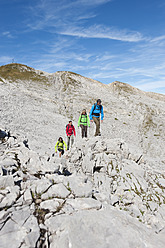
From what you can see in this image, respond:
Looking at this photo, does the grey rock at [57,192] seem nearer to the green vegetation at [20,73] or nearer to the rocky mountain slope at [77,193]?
the rocky mountain slope at [77,193]

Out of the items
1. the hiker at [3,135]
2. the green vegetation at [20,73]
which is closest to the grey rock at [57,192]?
the hiker at [3,135]

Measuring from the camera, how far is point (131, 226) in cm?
461

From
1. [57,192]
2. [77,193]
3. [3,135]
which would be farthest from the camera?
[3,135]

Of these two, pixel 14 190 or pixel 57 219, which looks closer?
pixel 57 219

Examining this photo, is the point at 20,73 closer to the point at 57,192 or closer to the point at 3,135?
the point at 3,135

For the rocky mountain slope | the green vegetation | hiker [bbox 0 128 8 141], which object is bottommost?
the rocky mountain slope

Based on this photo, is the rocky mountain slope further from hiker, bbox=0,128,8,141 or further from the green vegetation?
the green vegetation

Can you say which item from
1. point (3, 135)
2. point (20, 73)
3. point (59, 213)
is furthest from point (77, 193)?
point (20, 73)

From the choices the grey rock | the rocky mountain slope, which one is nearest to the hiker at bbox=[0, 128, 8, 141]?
the rocky mountain slope

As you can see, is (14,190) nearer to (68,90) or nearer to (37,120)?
(37,120)

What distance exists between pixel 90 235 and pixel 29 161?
584 centimetres

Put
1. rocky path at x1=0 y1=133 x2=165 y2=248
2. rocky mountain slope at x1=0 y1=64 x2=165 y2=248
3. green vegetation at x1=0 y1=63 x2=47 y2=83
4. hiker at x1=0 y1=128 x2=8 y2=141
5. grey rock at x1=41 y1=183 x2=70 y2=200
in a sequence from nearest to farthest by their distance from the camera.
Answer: rocky path at x1=0 y1=133 x2=165 y2=248 < rocky mountain slope at x1=0 y1=64 x2=165 y2=248 < grey rock at x1=41 y1=183 x2=70 y2=200 < hiker at x1=0 y1=128 x2=8 y2=141 < green vegetation at x1=0 y1=63 x2=47 y2=83

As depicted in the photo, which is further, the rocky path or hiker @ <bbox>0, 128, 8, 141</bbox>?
hiker @ <bbox>0, 128, 8, 141</bbox>

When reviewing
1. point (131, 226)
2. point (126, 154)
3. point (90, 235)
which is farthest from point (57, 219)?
point (126, 154)
